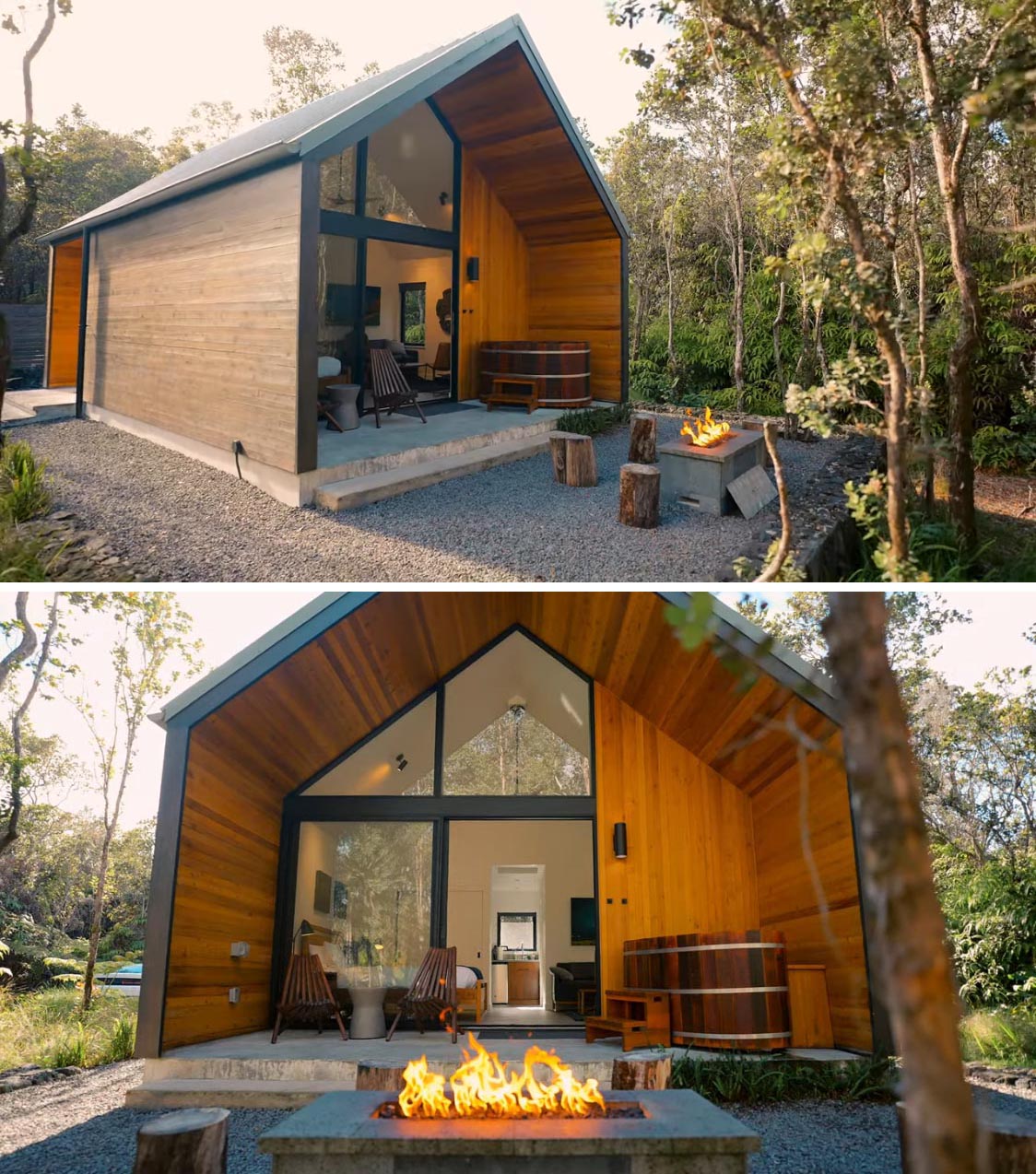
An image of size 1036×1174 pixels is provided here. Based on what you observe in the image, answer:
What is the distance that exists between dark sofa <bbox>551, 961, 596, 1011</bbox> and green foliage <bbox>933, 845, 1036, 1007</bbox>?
11.9 feet

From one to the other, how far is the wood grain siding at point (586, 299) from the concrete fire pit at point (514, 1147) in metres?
8.95

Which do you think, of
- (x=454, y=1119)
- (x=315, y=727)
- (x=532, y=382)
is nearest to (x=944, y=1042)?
(x=454, y=1119)

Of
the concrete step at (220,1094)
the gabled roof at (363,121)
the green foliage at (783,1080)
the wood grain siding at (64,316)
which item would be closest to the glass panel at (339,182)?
the gabled roof at (363,121)

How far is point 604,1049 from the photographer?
5.77 m

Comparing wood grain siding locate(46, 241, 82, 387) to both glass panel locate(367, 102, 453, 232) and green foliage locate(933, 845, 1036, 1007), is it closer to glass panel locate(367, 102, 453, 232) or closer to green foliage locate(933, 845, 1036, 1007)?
glass panel locate(367, 102, 453, 232)

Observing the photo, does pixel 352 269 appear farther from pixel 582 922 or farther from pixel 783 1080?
pixel 783 1080

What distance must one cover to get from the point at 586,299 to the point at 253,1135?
933 cm

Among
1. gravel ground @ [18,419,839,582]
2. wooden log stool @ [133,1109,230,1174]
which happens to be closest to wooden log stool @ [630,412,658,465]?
gravel ground @ [18,419,839,582]

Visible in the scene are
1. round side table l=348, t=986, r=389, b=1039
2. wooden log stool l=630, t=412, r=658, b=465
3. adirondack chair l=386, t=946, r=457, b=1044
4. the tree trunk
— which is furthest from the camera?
wooden log stool l=630, t=412, r=658, b=465

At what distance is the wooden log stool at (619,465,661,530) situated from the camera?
20.4ft

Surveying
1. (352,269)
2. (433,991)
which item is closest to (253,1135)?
(433,991)

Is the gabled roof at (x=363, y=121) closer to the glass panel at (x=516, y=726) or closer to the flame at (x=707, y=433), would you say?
the flame at (x=707, y=433)

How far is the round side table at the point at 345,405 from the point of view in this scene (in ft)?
27.8

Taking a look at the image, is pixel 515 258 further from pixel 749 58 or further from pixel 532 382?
pixel 749 58
